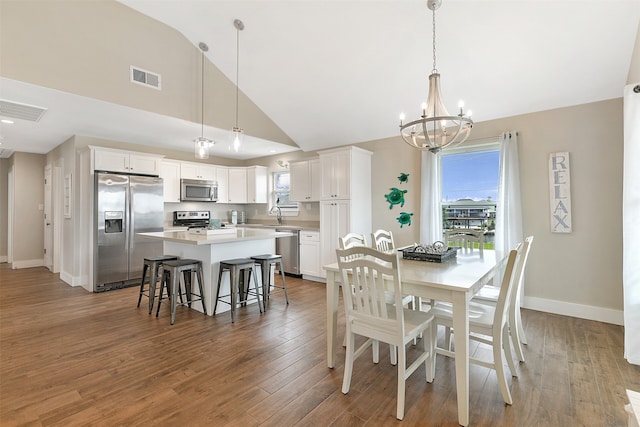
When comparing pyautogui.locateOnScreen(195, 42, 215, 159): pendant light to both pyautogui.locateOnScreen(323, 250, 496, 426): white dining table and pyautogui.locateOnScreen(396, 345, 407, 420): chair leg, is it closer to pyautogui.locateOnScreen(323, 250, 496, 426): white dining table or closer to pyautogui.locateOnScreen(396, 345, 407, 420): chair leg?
pyautogui.locateOnScreen(323, 250, 496, 426): white dining table

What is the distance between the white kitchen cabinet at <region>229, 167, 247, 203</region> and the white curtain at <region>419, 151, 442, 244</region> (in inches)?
156

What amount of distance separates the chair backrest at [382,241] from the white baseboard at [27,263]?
731 centimetres

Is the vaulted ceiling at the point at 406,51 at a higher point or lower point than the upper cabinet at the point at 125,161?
higher

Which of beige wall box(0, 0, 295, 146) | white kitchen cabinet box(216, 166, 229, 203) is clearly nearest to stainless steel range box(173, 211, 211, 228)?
white kitchen cabinet box(216, 166, 229, 203)

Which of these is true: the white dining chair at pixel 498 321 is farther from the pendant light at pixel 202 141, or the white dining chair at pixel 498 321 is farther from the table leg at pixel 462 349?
the pendant light at pixel 202 141

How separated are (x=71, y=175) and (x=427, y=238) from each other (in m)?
5.65

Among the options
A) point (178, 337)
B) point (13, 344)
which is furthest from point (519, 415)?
point (13, 344)

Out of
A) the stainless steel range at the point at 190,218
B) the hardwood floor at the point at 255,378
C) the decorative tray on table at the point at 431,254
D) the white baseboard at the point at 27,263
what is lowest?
the hardwood floor at the point at 255,378

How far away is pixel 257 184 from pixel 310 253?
2.24 metres

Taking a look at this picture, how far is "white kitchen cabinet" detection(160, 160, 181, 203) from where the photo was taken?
18.7 feet

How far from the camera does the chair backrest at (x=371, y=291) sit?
1828 millimetres

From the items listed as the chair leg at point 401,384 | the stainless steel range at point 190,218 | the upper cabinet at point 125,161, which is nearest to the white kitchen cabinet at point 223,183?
the stainless steel range at point 190,218

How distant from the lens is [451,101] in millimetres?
3814

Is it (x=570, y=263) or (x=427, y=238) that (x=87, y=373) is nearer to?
(x=427, y=238)
